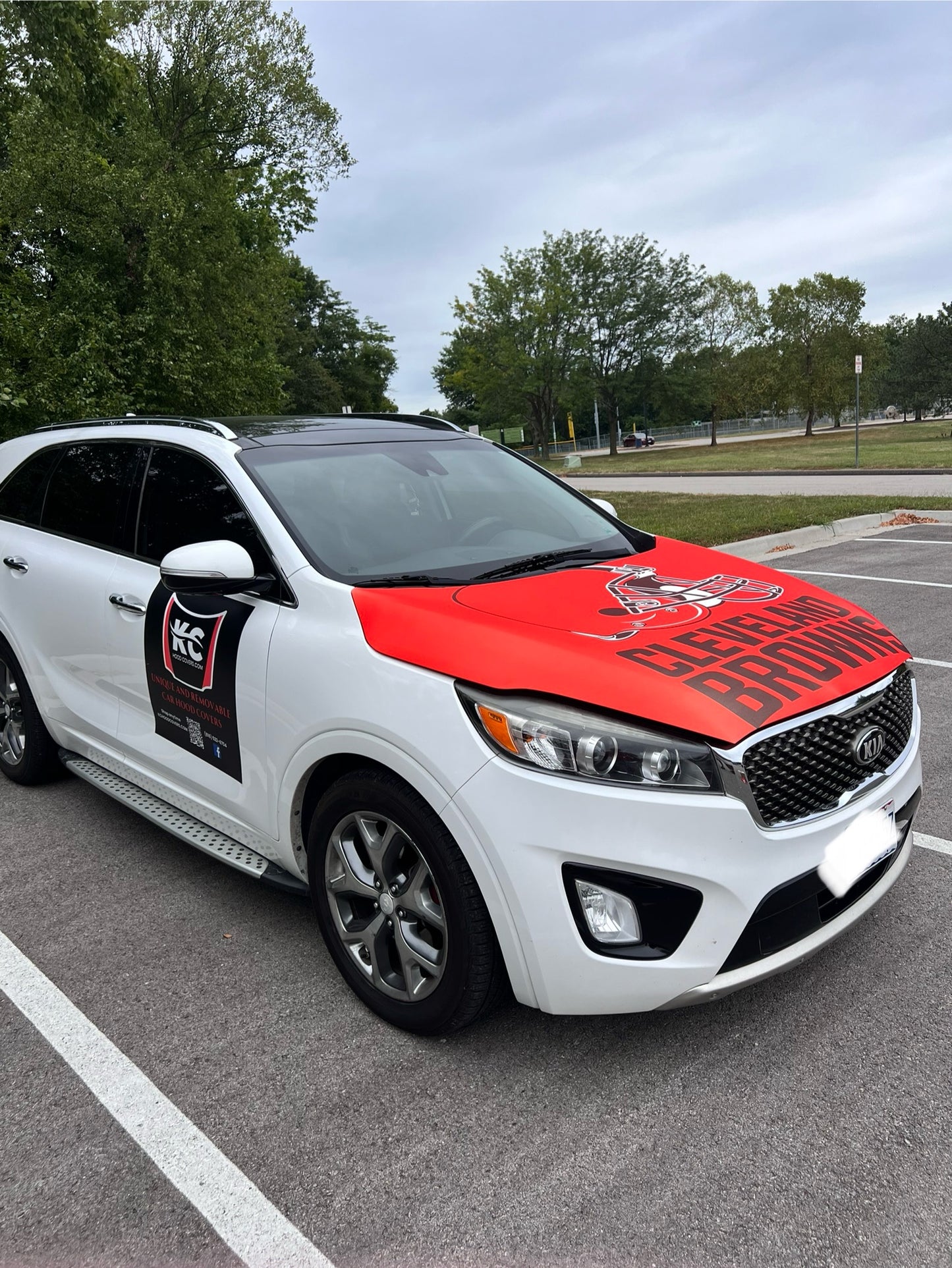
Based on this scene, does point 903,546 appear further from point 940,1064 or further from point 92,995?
point 92,995

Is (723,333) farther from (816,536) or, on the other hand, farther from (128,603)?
(128,603)

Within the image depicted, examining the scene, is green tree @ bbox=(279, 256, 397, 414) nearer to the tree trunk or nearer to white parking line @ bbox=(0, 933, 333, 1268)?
the tree trunk

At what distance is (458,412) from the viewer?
318 feet

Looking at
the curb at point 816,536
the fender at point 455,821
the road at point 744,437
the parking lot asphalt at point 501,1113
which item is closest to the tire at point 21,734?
the parking lot asphalt at point 501,1113

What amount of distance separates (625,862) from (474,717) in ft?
1.63

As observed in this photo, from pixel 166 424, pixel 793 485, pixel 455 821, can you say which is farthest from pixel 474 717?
pixel 793 485

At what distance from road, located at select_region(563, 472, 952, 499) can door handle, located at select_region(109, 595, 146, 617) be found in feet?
48.2

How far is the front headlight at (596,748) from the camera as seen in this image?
7.04 feet

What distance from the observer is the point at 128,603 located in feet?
11.4

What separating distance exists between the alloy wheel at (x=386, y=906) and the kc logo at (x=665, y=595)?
2.59 feet

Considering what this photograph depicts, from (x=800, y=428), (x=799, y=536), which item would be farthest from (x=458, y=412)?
(x=799, y=536)

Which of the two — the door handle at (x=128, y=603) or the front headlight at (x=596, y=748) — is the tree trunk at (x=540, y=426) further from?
the front headlight at (x=596, y=748)

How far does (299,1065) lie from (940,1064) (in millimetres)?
1683

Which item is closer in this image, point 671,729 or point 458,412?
point 671,729
